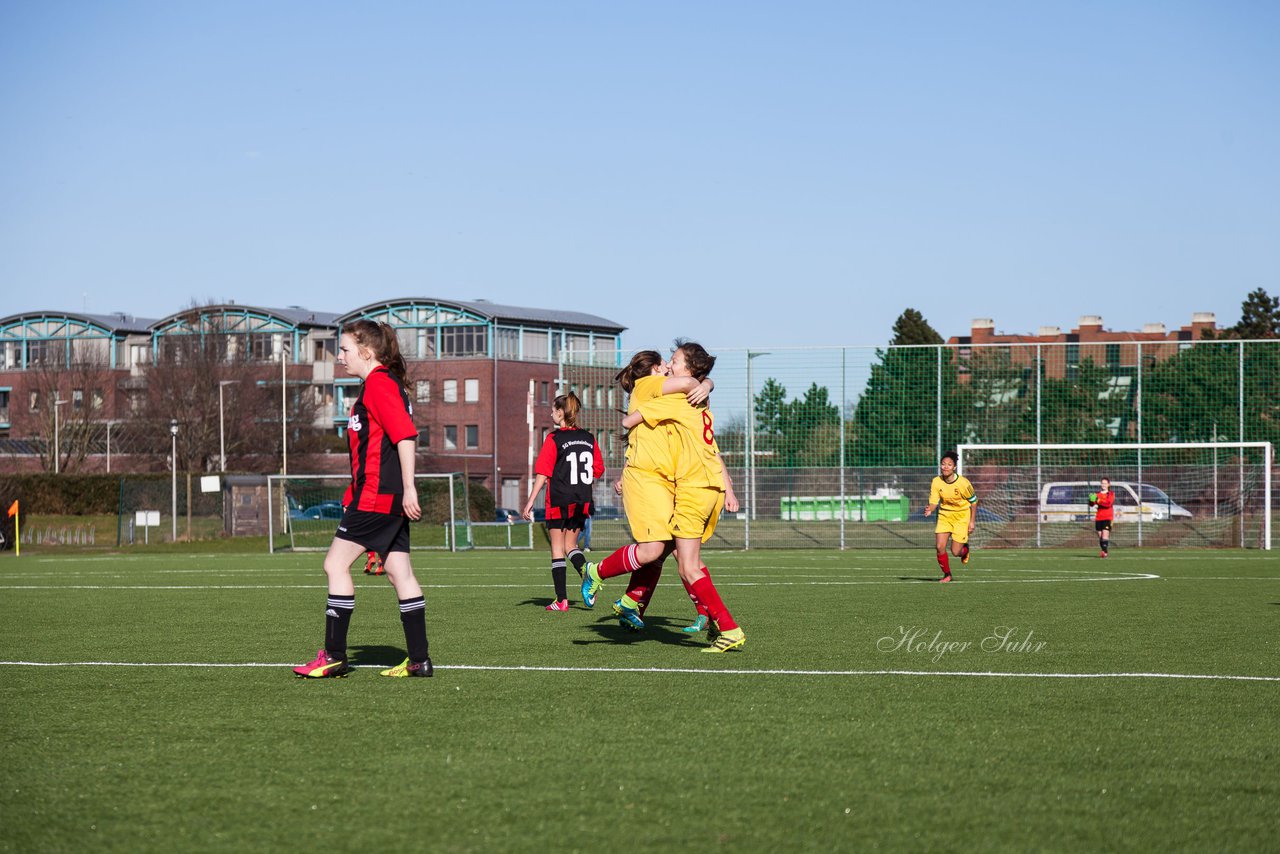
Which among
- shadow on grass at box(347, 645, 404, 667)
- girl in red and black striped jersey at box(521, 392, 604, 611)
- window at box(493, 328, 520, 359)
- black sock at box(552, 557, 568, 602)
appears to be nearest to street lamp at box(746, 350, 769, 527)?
girl in red and black striped jersey at box(521, 392, 604, 611)

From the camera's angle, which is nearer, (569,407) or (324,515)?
(569,407)

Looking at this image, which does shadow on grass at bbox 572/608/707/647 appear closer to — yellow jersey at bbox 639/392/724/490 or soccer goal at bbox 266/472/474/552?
yellow jersey at bbox 639/392/724/490

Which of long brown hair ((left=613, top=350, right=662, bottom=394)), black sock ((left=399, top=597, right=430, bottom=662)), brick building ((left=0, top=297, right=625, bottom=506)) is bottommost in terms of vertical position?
black sock ((left=399, top=597, right=430, bottom=662))

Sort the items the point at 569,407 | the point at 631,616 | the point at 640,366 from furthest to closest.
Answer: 1. the point at 569,407
2. the point at 631,616
3. the point at 640,366

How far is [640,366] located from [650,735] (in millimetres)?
4269

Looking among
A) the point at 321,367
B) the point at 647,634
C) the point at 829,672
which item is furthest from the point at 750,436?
the point at 321,367

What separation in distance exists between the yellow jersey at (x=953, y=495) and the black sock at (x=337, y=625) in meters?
12.0

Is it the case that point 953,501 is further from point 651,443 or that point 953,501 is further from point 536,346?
point 536,346

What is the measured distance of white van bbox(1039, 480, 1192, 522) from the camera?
1187 inches

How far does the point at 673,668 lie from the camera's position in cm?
799

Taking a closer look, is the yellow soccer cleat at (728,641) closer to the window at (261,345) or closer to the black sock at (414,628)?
the black sock at (414,628)

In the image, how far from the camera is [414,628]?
7664 mm

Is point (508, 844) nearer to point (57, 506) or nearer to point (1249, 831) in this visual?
point (1249, 831)

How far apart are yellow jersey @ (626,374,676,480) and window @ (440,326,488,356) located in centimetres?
7973
